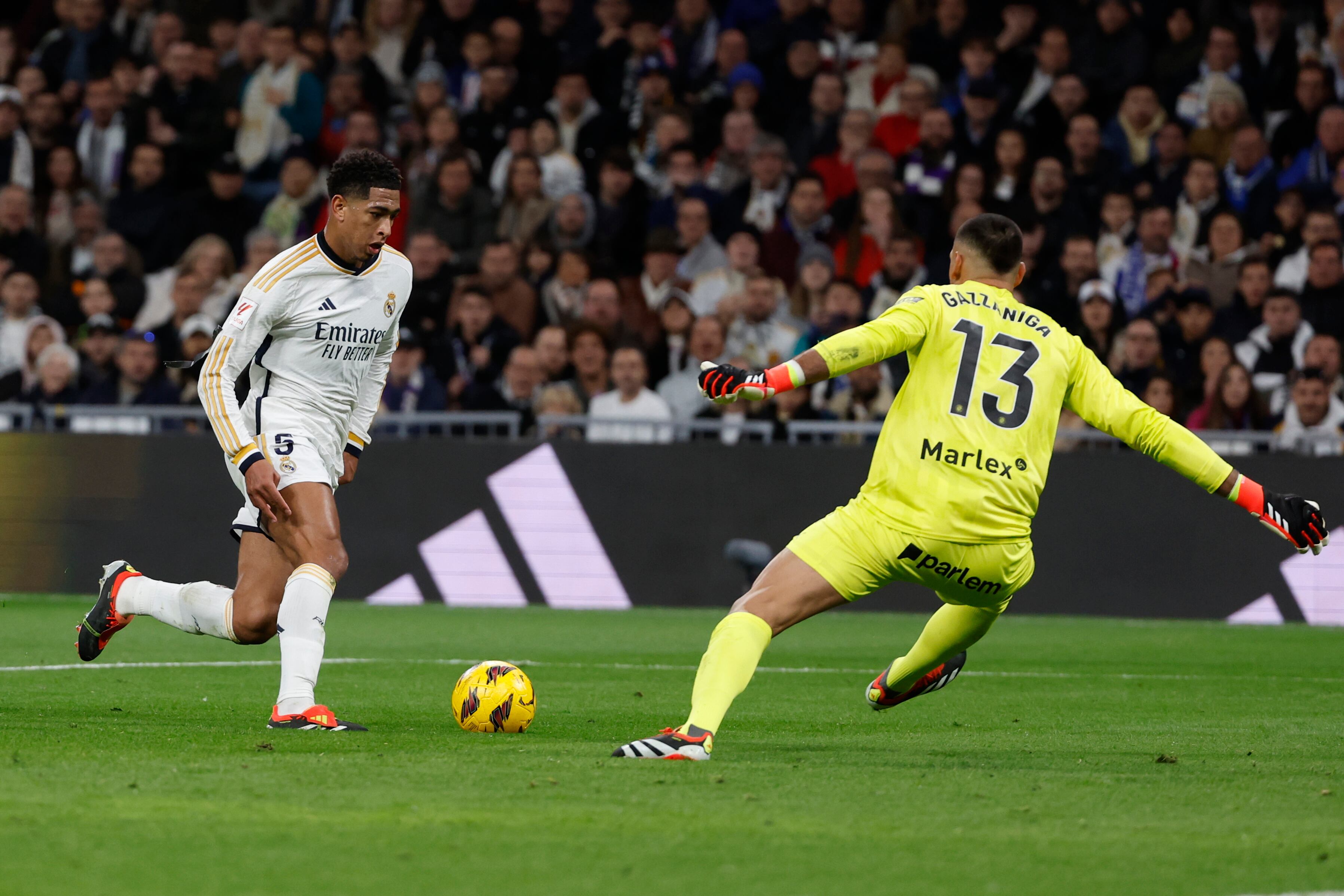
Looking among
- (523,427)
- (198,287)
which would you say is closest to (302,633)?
(523,427)

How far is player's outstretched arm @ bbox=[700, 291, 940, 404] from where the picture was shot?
19.1 ft

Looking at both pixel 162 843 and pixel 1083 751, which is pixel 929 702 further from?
pixel 162 843

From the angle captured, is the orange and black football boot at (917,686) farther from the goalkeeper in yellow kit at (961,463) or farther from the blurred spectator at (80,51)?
the blurred spectator at (80,51)

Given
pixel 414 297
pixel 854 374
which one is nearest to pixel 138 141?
pixel 414 297

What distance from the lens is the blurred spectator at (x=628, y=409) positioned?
14.3 m

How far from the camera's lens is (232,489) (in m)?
14.2

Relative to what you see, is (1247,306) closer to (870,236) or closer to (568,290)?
(870,236)

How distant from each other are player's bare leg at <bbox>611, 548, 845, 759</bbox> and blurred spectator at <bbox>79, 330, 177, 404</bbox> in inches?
379

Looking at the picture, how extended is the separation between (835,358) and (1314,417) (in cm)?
895

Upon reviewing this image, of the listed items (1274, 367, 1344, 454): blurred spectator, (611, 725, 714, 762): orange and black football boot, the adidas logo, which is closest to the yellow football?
(611, 725, 714, 762): orange and black football boot

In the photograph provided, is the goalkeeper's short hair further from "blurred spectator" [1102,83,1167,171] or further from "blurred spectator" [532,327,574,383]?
"blurred spectator" [1102,83,1167,171]

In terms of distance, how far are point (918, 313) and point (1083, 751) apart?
1.76 meters

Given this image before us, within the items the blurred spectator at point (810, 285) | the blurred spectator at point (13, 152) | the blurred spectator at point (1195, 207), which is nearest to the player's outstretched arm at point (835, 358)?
A: the blurred spectator at point (810, 285)

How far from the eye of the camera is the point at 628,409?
14523mm
